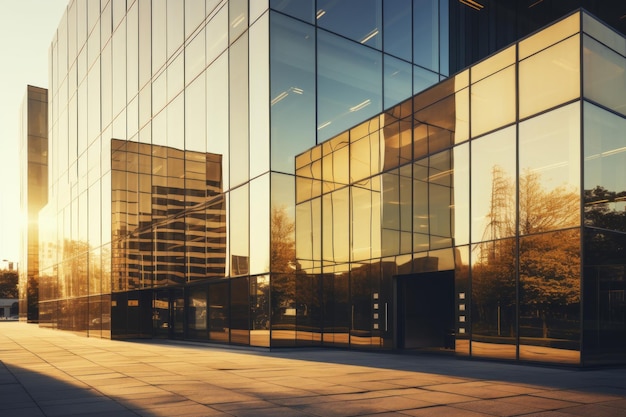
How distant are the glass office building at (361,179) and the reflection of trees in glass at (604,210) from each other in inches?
3.3

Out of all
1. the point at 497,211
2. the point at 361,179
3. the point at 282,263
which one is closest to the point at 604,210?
the point at 497,211

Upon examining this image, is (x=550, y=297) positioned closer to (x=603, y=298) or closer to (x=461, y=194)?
(x=603, y=298)

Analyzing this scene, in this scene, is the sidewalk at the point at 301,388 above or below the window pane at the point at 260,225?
below

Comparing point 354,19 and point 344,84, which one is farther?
point 354,19

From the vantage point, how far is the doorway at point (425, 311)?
22.2 meters

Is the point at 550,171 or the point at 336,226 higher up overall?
the point at 550,171

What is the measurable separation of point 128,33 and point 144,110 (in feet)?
19.2

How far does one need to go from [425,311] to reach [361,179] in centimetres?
592

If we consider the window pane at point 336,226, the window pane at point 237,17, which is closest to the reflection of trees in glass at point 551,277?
the window pane at point 336,226

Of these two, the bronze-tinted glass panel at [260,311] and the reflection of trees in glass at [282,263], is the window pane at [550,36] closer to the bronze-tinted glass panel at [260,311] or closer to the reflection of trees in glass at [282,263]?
the reflection of trees in glass at [282,263]

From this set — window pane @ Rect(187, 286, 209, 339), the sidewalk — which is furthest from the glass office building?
the sidewalk

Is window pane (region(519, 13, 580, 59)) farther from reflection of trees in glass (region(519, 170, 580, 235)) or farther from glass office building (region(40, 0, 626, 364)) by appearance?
reflection of trees in glass (region(519, 170, 580, 235))

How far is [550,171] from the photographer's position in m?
16.5

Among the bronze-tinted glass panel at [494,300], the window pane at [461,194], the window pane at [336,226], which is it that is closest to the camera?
the bronze-tinted glass panel at [494,300]
